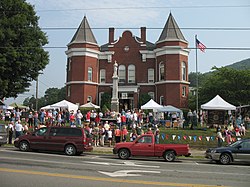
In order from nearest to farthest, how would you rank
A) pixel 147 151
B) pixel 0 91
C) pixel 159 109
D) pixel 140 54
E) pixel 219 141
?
pixel 147 151
pixel 219 141
pixel 159 109
pixel 0 91
pixel 140 54

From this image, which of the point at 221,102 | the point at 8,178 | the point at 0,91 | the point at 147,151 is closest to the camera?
the point at 8,178

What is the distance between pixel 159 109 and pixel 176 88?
58.6 feet

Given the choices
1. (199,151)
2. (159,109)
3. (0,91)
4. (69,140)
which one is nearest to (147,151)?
(69,140)

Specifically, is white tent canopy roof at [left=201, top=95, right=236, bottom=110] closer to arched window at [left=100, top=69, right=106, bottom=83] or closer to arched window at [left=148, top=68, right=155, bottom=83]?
arched window at [left=148, top=68, right=155, bottom=83]

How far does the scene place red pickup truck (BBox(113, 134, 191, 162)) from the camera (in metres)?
16.8

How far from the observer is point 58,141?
18078mm

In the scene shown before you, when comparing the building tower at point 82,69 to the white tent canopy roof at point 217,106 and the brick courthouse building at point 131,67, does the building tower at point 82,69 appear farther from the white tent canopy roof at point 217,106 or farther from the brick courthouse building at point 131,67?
the white tent canopy roof at point 217,106

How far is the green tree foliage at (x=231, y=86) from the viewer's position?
4603cm

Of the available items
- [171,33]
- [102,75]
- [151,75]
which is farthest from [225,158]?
[102,75]

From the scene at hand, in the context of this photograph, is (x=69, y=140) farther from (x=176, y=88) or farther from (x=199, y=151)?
(x=176, y=88)

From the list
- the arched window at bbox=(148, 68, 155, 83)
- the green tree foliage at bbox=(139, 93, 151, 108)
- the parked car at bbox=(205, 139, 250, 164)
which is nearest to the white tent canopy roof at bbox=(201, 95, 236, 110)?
the parked car at bbox=(205, 139, 250, 164)

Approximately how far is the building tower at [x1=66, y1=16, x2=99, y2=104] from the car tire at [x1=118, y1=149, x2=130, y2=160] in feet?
109

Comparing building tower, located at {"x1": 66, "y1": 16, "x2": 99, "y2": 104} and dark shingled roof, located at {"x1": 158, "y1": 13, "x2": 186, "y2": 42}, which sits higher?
dark shingled roof, located at {"x1": 158, "y1": 13, "x2": 186, "y2": 42}

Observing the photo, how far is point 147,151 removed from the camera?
56.0 feet
